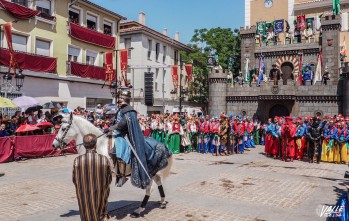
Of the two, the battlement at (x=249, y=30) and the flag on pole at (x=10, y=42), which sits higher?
the battlement at (x=249, y=30)

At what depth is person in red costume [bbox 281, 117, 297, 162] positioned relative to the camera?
15.4m

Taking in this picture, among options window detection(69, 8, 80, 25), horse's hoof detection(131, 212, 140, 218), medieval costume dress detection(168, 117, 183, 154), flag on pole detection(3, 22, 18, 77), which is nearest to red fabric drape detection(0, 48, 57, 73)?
flag on pole detection(3, 22, 18, 77)

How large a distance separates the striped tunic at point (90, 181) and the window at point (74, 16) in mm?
25423

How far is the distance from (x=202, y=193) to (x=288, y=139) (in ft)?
27.5

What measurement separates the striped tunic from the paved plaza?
7.12 ft

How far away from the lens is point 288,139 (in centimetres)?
1563

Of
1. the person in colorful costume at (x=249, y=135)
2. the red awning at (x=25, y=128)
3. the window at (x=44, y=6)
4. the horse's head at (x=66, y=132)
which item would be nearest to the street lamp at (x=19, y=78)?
the red awning at (x=25, y=128)

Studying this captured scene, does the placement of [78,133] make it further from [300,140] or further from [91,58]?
[91,58]

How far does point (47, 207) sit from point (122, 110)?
117 inches

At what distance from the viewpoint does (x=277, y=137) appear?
1606 centimetres

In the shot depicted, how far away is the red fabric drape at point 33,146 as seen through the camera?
14.8m

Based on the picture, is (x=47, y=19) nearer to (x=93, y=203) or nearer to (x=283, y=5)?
(x=93, y=203)

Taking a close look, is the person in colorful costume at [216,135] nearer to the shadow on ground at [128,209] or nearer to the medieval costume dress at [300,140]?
the medieval costume dress at [300,140]

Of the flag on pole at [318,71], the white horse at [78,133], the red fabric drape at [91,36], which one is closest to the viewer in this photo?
the white horse at [78,133]
